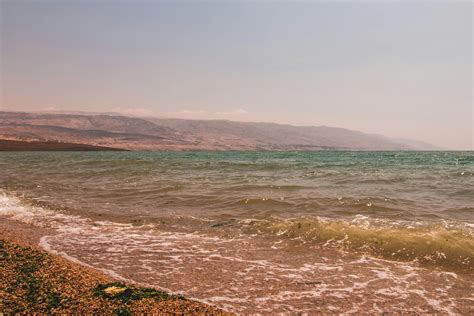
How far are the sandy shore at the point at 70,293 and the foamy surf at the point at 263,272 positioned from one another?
2.02 ft

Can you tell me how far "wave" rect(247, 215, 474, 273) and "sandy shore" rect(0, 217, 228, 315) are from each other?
5.18 metres

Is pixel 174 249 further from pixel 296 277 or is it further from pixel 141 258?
pixel 296 277

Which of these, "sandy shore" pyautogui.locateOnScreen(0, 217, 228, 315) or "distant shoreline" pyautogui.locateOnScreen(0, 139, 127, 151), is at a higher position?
"distant shoreline" pyautogui.locateOnScreen(0, 139, 127, 151)

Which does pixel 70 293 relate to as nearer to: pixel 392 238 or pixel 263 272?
pixel 263 272

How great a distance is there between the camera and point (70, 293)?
16.1ft

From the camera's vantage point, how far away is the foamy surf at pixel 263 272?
213 inches

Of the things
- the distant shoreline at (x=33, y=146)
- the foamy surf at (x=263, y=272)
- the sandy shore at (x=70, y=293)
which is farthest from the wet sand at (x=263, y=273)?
the distant shoreline at (x=33, y=146)

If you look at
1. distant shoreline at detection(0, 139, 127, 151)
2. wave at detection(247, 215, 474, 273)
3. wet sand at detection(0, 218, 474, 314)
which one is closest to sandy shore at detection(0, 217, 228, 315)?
wet sand at detection(0, 218, 474, 314)

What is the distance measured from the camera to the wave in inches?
311

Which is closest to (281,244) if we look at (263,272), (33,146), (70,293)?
(263,272)

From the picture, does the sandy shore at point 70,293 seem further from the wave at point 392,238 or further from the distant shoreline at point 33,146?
the distant shoreline at point 33,146

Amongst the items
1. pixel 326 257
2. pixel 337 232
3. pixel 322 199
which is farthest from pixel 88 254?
pixel 322 199

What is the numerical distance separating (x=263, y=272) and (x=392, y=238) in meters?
4.37

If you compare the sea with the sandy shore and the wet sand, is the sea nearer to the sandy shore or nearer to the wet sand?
the wet sand
